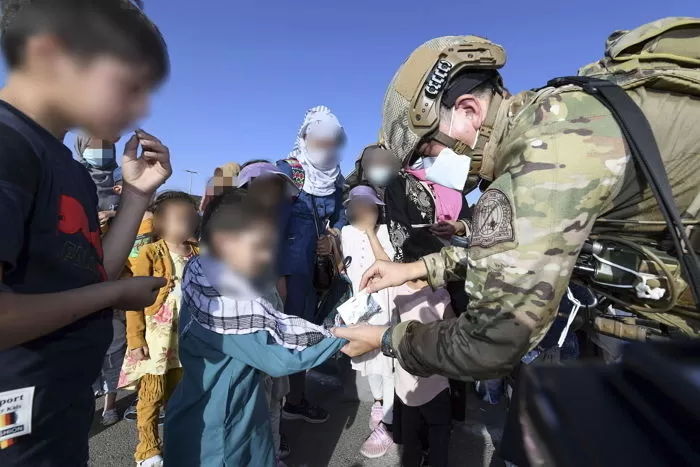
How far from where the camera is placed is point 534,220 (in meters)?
1.20

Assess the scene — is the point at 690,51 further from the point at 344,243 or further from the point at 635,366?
the point at 344,243

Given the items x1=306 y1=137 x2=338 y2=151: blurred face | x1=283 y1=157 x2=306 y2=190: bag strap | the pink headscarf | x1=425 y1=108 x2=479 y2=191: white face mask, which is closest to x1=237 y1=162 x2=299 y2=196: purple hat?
x1=283 y1=157 x2=306 y2=190: bag strap

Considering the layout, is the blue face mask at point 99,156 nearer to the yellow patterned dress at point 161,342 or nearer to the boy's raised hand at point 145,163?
the boy's raised hand at point 145,163

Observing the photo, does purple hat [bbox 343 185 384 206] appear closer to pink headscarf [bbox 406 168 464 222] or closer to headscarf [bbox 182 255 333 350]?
pink headscarf [bbox 406 168 464 222]

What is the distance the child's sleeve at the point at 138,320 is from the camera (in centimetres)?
276

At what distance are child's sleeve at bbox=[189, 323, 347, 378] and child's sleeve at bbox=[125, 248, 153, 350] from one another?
149 cm

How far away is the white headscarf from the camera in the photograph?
351 centimetres

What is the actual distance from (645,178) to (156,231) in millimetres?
3291

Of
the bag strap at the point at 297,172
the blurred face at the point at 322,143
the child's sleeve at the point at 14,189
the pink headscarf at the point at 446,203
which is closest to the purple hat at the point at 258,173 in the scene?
the bag strap at the point at 297,172

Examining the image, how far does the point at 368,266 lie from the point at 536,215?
7.29ft

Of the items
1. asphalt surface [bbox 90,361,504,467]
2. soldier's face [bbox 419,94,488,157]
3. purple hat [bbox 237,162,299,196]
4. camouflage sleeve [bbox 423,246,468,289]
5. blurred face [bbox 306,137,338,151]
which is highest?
soldier's face [bbox 419,94,488,157]

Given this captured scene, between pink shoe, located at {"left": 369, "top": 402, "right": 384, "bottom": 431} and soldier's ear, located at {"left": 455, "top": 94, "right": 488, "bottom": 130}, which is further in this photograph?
pink shoe, located at {"left": 369, "top": 402, "right": 384, "bottom": 431}

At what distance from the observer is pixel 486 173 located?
1631 mm

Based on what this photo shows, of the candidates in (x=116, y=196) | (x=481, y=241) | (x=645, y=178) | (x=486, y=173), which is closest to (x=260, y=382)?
(x=481, y=241)
